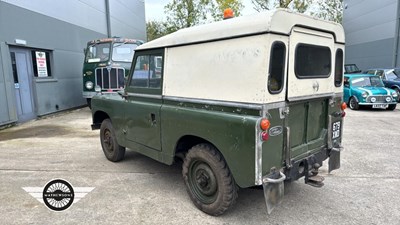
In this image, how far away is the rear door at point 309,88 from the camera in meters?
3.15

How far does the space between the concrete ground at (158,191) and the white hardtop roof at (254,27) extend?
2.07 meters

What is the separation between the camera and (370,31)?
20734 millimetres

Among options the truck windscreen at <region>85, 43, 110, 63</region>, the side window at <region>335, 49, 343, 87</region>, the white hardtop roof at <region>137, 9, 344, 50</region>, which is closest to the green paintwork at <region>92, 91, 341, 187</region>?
the side window at <region>335, 49, 343, 87</region>

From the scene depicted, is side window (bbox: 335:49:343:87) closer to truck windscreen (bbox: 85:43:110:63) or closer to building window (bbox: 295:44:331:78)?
building window (bbox: 295:44:331:78)

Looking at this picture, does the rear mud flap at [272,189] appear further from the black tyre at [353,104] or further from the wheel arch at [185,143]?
the black tyre at [353,104]

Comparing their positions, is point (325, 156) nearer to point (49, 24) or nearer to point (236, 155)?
point (236, 155)

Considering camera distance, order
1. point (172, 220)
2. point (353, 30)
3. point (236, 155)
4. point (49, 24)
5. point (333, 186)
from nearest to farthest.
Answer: point (236, 155)
point (172, 220)
point (333, 186)
point (49, 24)
point (353, 30)

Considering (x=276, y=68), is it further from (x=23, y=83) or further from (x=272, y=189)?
(x=23, y=83)

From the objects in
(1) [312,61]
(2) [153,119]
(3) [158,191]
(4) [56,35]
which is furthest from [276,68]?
(4) [56,35]

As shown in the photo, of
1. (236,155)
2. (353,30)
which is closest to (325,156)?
(236,155)

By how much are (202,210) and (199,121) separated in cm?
109

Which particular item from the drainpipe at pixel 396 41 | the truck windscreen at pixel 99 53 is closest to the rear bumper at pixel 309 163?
the truck windscreen at pixel 99 53

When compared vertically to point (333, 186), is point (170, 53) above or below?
above

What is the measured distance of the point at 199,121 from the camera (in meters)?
3.35
